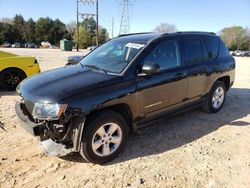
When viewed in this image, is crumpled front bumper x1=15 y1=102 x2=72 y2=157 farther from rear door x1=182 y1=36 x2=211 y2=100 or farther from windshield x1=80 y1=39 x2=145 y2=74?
rear door x1=182 y1=36 x2=211 y2=100

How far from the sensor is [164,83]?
4.72 m

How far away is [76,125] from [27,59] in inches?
228

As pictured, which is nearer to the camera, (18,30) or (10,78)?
(10,78)

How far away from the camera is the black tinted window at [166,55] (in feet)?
15.3

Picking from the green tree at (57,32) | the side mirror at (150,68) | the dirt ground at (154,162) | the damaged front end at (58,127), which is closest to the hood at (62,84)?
the damaged front end at (58,127)

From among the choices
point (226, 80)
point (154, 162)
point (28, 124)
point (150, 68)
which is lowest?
point (154, 162)

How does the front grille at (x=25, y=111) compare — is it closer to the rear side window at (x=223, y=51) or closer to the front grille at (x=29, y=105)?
the front grille at (x=29, y=105)

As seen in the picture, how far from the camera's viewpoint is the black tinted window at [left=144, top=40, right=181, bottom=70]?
4.66m

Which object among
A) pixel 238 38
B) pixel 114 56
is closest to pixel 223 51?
pixel 114 56

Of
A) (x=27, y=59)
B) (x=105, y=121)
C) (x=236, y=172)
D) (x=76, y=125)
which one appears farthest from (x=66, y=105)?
(x=27, y=59)

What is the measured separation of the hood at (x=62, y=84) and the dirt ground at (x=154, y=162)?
3.26 feet

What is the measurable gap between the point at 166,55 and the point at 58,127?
2.28m

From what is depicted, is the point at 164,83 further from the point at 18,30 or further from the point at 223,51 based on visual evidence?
the point at 18,30

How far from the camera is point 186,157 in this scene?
4316 millimetres
